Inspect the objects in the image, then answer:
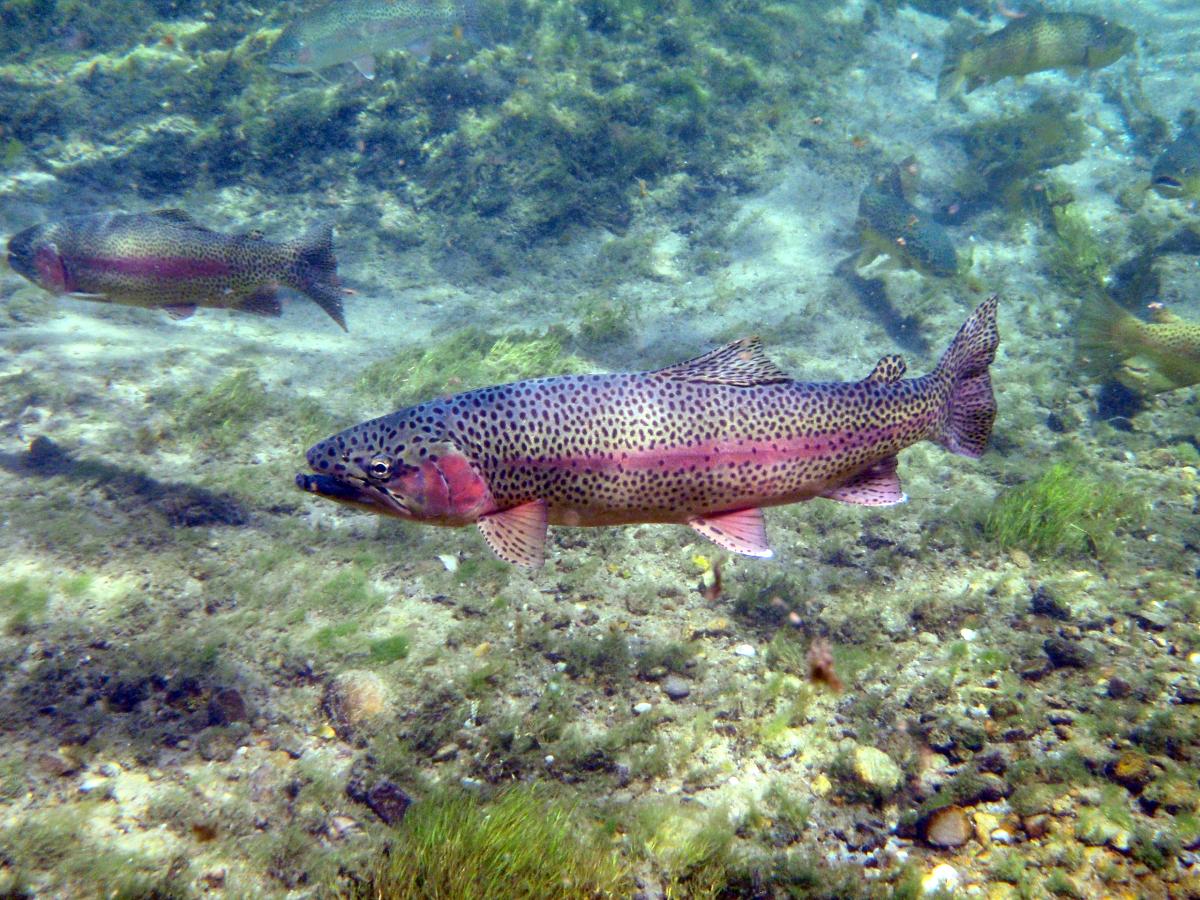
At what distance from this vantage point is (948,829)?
11.1 feet

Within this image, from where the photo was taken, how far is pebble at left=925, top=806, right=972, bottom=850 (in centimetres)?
333

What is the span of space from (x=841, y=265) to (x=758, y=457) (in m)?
8.52

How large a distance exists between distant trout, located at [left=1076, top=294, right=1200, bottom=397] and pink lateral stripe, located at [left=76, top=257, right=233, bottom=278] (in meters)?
9.61

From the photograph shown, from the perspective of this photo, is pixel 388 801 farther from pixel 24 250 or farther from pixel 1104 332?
pixel 1104 332

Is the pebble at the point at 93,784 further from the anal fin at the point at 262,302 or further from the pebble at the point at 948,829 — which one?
the pebble at the point at 948,829

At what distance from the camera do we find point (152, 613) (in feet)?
14.3

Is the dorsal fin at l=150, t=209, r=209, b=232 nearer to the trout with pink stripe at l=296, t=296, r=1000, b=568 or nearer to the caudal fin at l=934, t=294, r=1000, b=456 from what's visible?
the trout with pink stripe at l=296, t=296, r=1000, b=568

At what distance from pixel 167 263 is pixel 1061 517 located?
8210mm

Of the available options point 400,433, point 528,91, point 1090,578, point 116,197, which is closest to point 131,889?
point 400,433

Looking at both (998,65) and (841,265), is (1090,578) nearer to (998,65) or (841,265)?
(841,265)

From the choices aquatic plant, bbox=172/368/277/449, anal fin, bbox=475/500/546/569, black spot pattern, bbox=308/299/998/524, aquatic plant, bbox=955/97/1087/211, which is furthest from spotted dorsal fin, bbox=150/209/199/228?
aquatic plant, bbox=955/97/1087/211

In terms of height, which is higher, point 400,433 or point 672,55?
point 672,55

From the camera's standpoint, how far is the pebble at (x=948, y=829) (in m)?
3.33

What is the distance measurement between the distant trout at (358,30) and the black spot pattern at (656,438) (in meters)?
10.2
